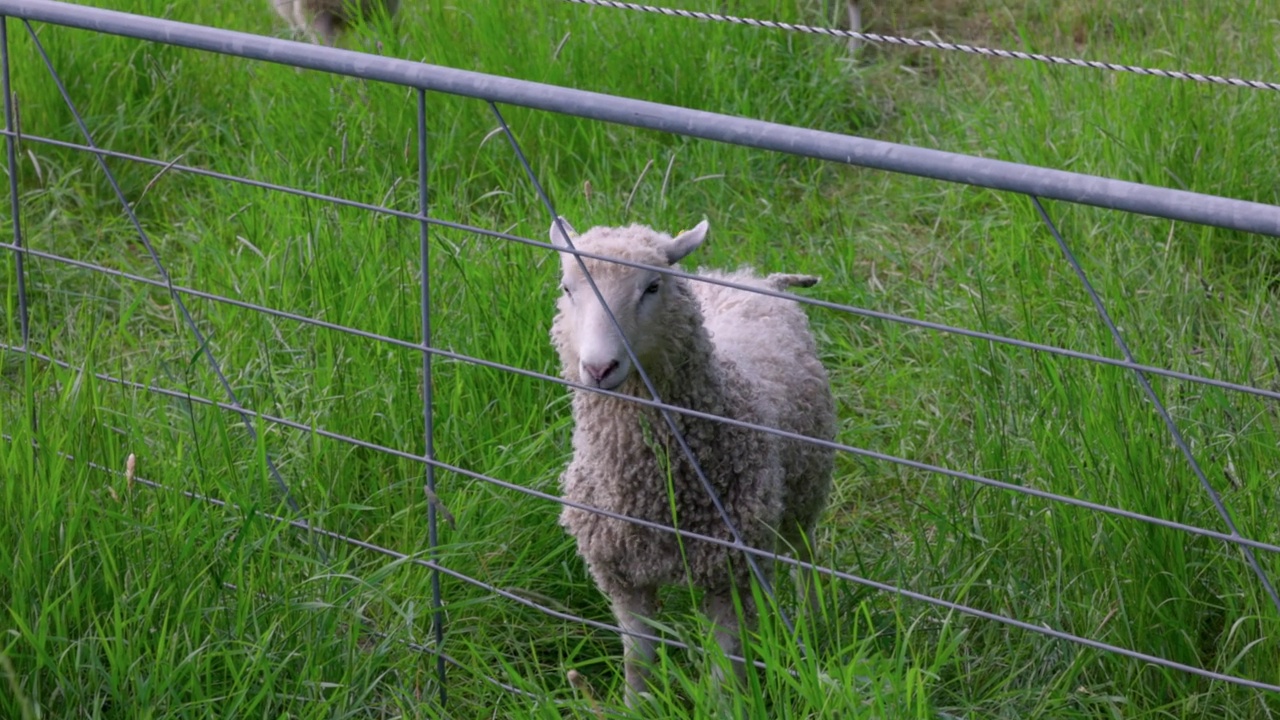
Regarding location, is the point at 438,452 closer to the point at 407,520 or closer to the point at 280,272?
the point at 407,520

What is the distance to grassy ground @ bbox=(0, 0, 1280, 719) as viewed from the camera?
2506 millimetres

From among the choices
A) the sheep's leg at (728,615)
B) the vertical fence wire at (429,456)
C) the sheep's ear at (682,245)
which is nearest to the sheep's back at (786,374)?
the sheep's ear at (682,245)

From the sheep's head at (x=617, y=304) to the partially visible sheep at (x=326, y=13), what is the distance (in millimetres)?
2966

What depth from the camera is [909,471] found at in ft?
12.3

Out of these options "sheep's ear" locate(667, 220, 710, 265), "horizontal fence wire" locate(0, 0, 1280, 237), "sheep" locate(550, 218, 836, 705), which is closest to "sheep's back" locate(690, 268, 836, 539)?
"sheep" locate(550, 218, 836, 705)

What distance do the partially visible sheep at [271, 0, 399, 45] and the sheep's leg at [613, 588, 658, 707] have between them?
3.28 m

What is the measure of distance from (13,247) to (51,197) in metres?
2.34

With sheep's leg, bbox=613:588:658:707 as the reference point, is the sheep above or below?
above

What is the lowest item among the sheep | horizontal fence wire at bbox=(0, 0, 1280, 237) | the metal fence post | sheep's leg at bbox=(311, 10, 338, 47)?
sheep's leg at bbox=(311, 10, 338, 47)

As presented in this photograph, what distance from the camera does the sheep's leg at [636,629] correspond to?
2.81 meters

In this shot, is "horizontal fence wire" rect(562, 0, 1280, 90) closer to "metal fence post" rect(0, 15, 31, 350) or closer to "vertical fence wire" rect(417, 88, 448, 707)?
"vertical fence wire" rect(417, 88, 448, 707)

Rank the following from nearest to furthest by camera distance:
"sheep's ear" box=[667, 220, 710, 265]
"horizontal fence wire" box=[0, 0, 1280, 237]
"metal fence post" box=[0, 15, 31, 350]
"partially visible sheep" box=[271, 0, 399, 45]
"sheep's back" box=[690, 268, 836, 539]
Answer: "horizontal fence wire" box=[0, 0, 1280, 237], "metal fence post" box=[0, 15, 31, 350], "sheep's ear" box=[667, 220, 710, 265], "sheep's back" box=[690, 268, 836, 539], "partially visible sheep" box=[271, 0, 399, 45]

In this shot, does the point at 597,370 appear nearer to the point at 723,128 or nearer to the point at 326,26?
the point at 723,128

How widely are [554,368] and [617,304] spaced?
35.1 inches
